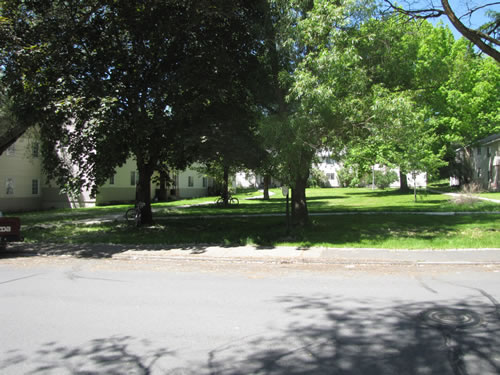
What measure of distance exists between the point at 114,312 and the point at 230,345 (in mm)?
2129

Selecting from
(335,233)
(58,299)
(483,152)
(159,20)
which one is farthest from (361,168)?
(58,299)

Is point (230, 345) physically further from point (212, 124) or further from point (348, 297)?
point (212, 124)

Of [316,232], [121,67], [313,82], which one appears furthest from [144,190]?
[313,82]

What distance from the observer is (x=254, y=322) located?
490 cm

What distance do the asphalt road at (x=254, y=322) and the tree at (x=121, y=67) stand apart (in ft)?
18.2

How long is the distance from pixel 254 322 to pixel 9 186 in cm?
2902

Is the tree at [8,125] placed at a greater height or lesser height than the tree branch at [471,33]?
lesser

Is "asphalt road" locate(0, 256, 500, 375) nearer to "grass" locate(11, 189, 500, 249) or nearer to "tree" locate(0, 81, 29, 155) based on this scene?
"grass" locate(11, 189, 500, 249)

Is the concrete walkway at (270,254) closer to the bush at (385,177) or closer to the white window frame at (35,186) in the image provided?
the white window frame at (35,186)

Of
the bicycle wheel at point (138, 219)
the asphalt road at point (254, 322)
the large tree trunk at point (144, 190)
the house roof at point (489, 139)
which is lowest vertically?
the asphalt road at point (254, 322)

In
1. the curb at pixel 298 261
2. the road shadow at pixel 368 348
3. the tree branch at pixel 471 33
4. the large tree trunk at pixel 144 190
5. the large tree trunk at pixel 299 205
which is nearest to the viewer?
the road shadow at pixel 368 348

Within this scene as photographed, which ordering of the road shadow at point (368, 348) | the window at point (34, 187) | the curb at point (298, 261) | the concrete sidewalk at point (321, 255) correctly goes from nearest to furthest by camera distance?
the road shadow at point (368, 348)
the curb at point (298, 261)
the concrete sidewalk at point (321, 255)
the window at point (34, 187)

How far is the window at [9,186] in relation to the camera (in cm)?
2756

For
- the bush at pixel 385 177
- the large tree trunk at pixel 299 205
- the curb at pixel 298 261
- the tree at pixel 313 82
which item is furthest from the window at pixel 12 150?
the bush at pixel 385 177
